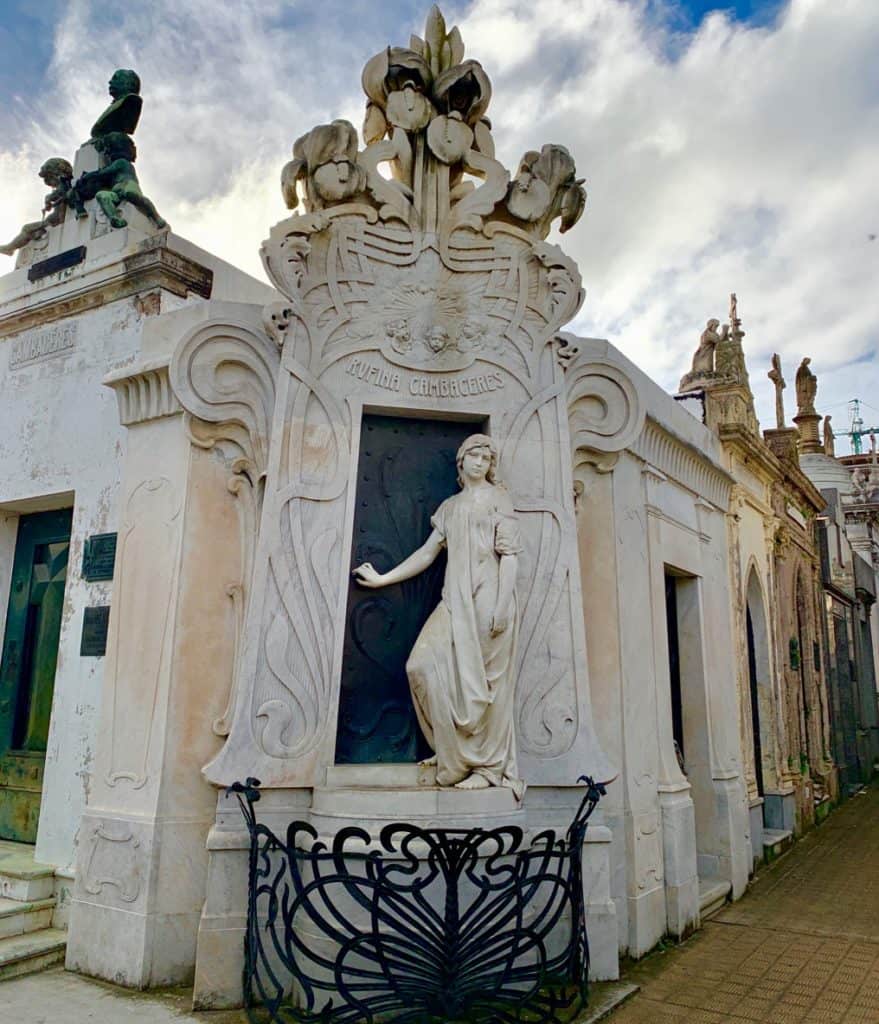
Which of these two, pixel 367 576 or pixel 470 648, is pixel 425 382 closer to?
pixel 367 576

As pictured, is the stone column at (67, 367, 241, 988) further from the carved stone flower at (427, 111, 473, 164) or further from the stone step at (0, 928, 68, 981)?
the carved stone flower at (427, 111, 473, 164)

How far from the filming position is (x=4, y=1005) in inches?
161

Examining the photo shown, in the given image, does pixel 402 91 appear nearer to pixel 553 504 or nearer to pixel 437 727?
pixel 553 504

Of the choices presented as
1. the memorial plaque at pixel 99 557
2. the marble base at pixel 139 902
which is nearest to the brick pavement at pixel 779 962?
the marble base at pixel 139 902

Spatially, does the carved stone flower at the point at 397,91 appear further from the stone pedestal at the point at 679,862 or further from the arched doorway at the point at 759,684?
the arched doorway at the point at 759,684

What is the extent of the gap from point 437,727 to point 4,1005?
2524 millimetres

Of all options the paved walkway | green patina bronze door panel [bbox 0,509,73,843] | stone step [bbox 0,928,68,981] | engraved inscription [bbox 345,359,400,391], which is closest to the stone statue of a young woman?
engraved inscription [bbox 345,359,400,391]

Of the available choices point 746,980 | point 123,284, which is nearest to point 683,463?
point 746,980

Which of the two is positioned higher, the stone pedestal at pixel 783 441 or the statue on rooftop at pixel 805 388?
the statue on rooftop at pixel 805 388

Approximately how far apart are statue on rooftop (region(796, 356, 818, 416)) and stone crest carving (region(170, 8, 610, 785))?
1367 cm

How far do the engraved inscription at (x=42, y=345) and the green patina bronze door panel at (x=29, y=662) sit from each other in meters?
1.24

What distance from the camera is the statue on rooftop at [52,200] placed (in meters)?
6.91

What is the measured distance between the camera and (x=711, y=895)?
6.55 metres

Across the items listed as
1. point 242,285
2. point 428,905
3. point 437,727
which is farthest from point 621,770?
point 242,285
